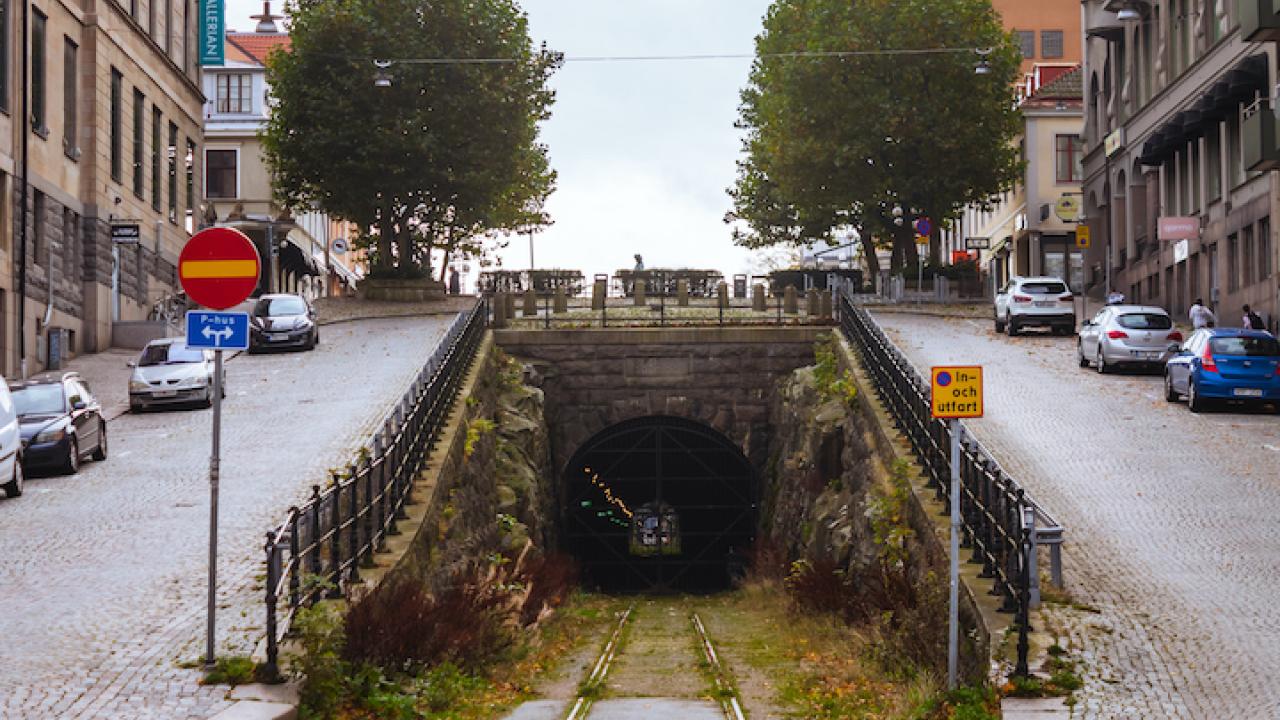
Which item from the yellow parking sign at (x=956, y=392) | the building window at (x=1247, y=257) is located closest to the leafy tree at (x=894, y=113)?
the building window at (x=1247, y=257)

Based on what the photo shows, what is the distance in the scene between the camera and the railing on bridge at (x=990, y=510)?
44.1ft

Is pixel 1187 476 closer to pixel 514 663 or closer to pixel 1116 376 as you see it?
pixel 514 663

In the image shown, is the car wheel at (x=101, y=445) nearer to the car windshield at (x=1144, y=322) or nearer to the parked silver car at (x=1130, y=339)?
the parked silver car at (x=1130, y=339)

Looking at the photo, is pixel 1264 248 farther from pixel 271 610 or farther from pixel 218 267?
pixel 271 610

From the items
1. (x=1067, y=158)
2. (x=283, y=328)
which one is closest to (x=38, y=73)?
(x=283, y=328)

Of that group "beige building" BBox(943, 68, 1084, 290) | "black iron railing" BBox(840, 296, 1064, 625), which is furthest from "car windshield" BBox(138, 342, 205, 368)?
"beige building" BBox(943, 68, 1084, 290)

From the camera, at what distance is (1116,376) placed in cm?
3350

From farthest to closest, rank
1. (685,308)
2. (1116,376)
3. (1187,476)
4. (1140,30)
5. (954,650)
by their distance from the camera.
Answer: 1. (1140,30)
2. (685,308)
3. (1116,376)
4. (1187,476)
5. (954,650)

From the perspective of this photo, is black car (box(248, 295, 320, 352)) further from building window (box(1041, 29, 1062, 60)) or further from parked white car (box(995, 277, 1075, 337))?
building window (box(1041, 29, 1062, 60))

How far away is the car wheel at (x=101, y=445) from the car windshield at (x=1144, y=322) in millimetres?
20402

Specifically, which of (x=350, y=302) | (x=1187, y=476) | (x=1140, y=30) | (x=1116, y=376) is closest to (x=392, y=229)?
(x=350, y=302)

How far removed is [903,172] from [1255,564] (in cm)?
4458

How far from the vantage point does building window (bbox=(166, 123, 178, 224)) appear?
2156 inches

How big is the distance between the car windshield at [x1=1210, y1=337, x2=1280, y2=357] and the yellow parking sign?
15593mm
